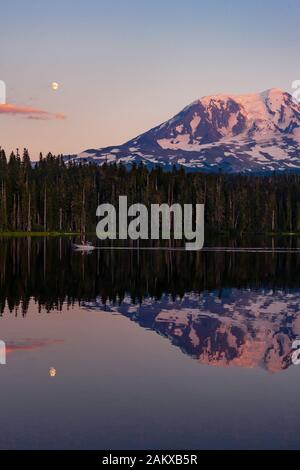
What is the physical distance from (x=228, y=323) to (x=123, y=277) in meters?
23.8

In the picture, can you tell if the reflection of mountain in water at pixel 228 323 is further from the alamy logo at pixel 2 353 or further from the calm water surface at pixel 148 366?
the alamy logo at pixel 2 353

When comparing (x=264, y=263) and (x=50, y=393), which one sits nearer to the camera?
(x=50, y=393)

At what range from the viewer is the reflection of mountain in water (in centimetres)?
2711

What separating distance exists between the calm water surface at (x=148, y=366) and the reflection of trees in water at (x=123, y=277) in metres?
0.42

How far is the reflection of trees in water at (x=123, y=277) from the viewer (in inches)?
1811

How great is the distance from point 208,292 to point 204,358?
74.3ft

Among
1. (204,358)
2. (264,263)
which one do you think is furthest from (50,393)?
(264,263)

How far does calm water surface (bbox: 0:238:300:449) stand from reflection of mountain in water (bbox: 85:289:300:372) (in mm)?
68

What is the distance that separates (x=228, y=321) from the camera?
35.5 m

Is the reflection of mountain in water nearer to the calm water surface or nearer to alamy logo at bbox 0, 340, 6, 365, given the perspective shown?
the calm water surface

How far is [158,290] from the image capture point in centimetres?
4956
